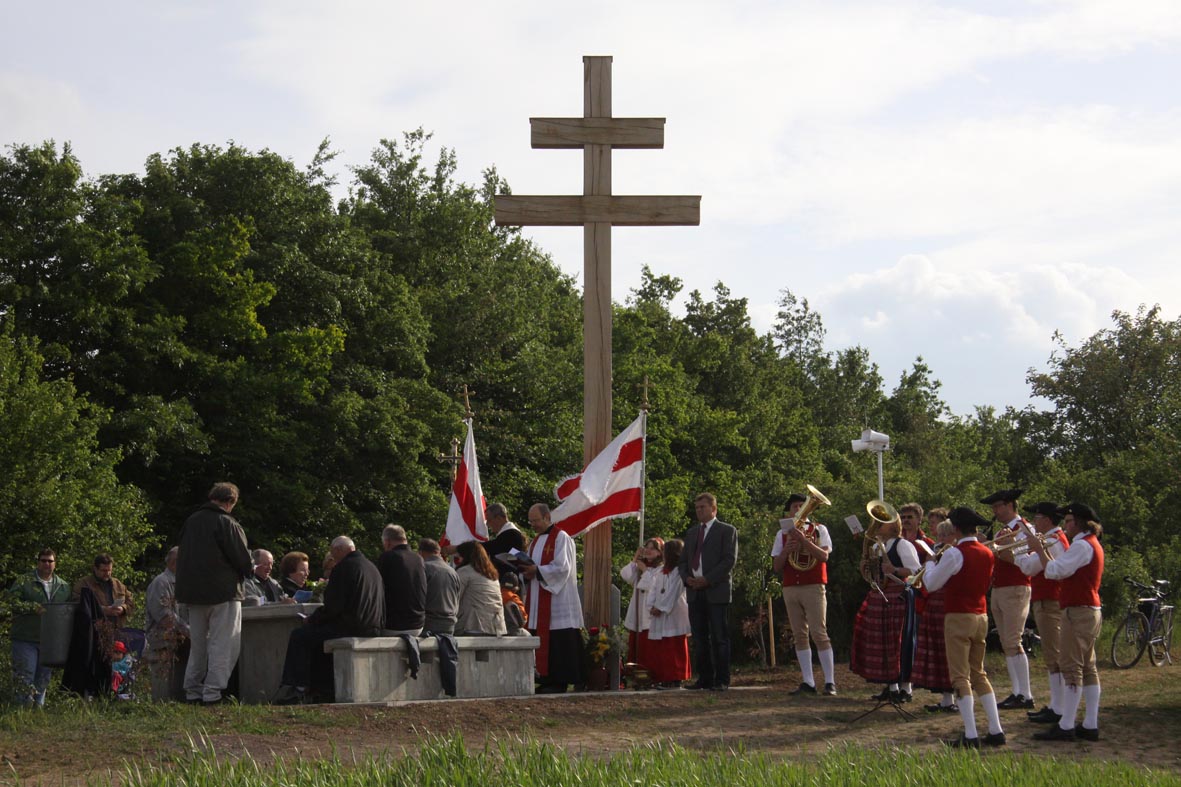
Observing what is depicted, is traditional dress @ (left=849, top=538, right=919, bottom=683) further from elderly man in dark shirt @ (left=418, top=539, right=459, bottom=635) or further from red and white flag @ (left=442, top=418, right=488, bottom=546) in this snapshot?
red and white flag @ (left=442, top=418, right=488, bottom=546)

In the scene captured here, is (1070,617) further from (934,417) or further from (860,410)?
(934,417)

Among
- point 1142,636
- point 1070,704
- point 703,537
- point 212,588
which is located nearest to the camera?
point 1070,704

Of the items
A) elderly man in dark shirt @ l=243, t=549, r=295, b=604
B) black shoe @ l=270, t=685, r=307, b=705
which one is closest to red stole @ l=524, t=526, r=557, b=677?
elderly man in dark shirt @ l=243, t=549, r=295, b=604

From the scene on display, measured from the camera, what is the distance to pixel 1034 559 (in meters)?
10.8

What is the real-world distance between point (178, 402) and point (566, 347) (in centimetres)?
1529

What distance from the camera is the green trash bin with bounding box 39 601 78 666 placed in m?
11.9

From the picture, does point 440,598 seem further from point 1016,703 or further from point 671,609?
point 1016,703

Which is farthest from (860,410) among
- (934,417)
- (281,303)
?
(281,303)

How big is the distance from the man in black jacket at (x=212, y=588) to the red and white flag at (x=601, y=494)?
3.68 metres

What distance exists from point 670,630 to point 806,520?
1.88m

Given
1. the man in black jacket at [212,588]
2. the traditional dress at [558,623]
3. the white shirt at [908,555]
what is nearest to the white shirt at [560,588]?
the traditional dress at [558,623]

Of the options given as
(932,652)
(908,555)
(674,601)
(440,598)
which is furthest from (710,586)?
(440,598)

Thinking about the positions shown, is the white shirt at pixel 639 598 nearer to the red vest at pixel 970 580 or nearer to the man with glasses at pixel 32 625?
the red vest at pixel 970 580

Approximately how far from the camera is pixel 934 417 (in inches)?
2559
